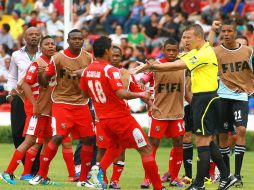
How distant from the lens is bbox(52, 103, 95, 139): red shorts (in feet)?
53.7

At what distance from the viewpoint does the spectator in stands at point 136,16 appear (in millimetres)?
33469

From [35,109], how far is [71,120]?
0.64 meters

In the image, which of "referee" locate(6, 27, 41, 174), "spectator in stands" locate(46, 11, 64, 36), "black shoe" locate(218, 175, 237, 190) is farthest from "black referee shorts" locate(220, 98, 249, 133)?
"spectator in stands" locate(46, 11, 64, 36)

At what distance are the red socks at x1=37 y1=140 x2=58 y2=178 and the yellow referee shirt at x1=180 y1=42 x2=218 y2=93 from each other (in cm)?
273

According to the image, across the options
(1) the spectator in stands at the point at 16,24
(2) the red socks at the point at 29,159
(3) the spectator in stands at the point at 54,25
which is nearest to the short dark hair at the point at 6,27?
(3) the spectator in stands at the point at 54,25

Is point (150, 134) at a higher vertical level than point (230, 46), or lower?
lower

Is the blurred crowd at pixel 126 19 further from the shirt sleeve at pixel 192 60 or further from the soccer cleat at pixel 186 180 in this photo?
the shirt sleeve at pixel 192 60

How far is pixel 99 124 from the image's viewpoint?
50.6 ft

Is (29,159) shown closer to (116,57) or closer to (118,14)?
(116,57)

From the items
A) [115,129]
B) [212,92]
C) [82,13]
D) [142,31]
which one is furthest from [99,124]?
[82,13]

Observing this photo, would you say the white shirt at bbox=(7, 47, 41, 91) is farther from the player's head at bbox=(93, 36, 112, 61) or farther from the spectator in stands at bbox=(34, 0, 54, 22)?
the spectator in stands at bbox=(34, 0, 54, 22)

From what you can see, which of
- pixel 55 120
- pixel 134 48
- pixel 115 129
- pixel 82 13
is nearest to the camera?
pixel 115 129

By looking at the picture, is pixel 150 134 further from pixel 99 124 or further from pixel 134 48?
pixel 134 48

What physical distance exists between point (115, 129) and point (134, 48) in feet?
52.6
